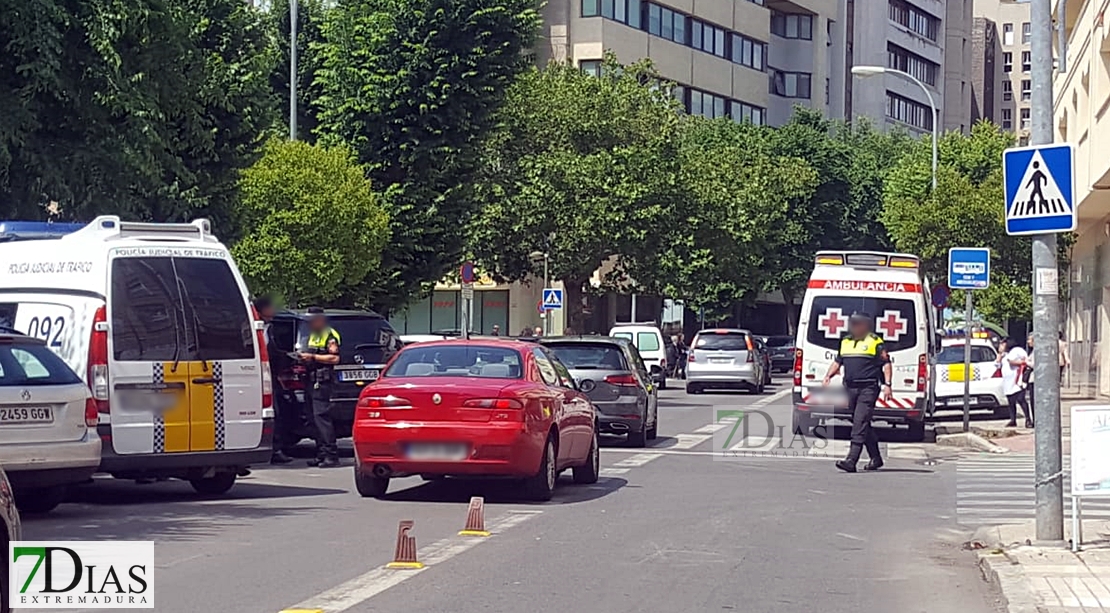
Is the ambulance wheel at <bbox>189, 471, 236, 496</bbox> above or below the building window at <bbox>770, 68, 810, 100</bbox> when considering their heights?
below

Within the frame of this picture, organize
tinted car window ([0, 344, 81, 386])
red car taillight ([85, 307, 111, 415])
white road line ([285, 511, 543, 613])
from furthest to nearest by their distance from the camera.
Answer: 1. red car taillight ([85, 307, 111, 415])
2. tinted car window ([0, 344, 81, 386])
3. white road line ([285, 511, 543, 613])

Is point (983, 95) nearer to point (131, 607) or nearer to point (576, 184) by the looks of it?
point (576, 184)

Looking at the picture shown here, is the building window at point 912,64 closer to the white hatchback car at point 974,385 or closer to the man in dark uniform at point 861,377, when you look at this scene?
the white hatchback car at point 974,385

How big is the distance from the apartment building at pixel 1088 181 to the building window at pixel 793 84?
34009 mm

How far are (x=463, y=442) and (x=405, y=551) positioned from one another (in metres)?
3.39

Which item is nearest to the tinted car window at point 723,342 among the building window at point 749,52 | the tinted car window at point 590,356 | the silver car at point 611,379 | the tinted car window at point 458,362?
the silver car at point 611,379

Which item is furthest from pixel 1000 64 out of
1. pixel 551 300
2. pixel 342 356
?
pixel 342 356

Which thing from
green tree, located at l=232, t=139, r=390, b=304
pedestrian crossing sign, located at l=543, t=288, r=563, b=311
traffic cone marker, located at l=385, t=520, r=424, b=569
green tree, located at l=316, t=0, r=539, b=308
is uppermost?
green tree, located at l=316, t=0, r=539, b=308

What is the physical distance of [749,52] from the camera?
76750 mm

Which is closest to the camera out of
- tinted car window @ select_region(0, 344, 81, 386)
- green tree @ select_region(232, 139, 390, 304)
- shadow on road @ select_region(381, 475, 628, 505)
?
tinted car window @ select_region(0, 344, 81, 386)

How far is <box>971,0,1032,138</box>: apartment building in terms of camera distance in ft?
407

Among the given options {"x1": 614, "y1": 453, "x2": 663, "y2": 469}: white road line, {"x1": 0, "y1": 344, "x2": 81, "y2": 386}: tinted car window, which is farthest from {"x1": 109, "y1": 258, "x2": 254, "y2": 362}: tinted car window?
{"x1": 614, "y1": 453, "x2": 663, "y2": 469}: white road line

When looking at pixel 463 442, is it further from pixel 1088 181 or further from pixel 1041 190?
pixel 1088 181
